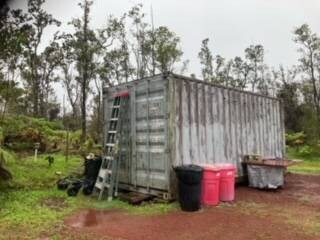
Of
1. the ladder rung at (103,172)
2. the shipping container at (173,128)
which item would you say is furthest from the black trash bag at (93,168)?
the shipping container at (173,128)

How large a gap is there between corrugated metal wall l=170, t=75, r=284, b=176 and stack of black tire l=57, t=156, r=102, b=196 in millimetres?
2254

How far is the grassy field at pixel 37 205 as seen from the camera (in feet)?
19.0

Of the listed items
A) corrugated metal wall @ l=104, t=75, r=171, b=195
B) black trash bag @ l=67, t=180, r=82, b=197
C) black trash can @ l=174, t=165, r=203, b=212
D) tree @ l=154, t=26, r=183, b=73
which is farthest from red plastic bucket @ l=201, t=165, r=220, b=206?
tree @ l=154, t=26, r=183, b=73

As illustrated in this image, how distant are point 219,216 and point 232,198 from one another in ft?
4.76

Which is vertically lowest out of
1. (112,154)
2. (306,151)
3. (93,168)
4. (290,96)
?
(93,168)

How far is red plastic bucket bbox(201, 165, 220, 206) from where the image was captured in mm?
7539

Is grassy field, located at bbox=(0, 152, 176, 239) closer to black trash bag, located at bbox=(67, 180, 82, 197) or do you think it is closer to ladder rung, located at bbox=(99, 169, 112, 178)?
black trash bag, located at bbox=(67, 180, 82, 197)

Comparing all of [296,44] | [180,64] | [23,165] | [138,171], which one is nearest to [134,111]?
[138,171]

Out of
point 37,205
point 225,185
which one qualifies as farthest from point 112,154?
point 225,185

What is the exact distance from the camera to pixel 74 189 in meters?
8.65

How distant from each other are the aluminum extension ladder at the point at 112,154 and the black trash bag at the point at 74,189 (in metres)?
0.45

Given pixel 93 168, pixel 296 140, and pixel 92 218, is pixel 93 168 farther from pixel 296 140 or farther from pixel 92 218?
pixel 296 140

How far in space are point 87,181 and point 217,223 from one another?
3.79 metres

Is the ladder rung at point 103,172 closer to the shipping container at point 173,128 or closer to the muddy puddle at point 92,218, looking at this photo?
the shipping container at point 173,128
